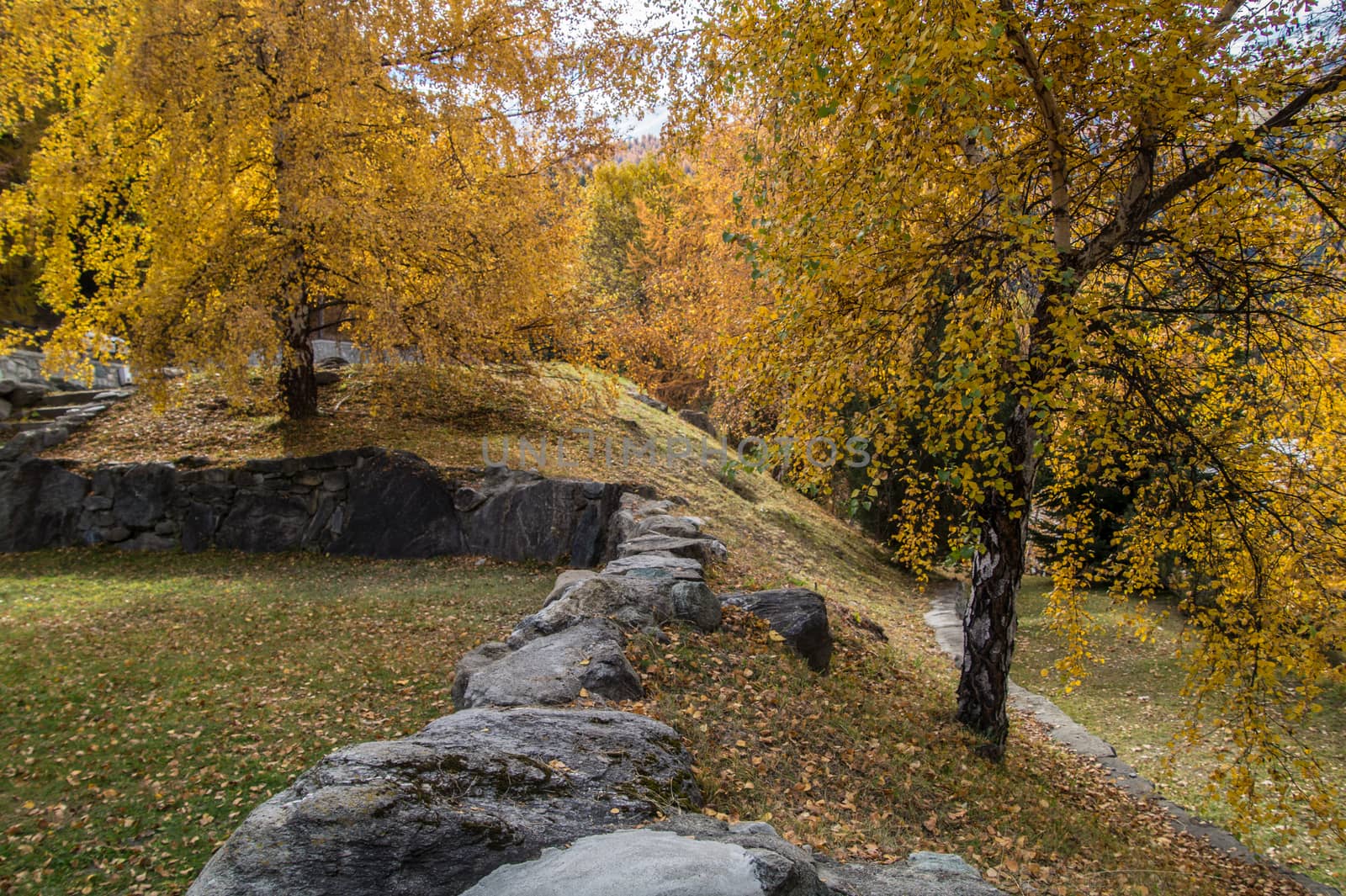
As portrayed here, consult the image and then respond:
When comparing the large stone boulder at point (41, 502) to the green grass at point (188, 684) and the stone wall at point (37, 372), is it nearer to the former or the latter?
the green grass at point (188, 684)

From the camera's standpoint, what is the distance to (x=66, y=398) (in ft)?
47.2

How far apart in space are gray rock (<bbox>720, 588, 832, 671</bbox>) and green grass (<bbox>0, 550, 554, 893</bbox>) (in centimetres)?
278

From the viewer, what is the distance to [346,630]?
828cm

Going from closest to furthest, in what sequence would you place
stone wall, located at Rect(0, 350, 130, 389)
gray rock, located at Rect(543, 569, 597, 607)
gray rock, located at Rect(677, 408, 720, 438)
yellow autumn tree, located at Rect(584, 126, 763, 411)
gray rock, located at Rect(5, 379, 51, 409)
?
gray rock, located at Rect(543, 569, 597, 607) → yellow autumn tree, located at Rect(584, 126, 763, 411) → gray rock, located at Rect(5, 379, 51, 409) → stone wall, located at Rect(0, 350, 130, 389) → gray rock, located at Rect(677, 408, 720, 438)

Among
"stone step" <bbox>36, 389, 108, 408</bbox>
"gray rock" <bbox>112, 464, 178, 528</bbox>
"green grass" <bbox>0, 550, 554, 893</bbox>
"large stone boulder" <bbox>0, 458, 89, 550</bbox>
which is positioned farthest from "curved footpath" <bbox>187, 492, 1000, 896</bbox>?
"stone step" <bbox>36, 389, 108, 408</bbox>

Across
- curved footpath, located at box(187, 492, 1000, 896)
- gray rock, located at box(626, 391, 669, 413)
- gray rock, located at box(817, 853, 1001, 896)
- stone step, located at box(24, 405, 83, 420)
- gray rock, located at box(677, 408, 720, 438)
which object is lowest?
gray rock, located at box(817, 853, 1001, 896)

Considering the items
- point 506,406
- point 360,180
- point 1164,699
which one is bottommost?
point 1164,699

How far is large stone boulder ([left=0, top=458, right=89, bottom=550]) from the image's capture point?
11.7 m

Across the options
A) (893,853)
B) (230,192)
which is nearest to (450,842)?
(893,853)

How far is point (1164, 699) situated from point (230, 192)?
1486cm

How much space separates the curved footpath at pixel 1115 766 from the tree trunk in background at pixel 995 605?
1.86 meters

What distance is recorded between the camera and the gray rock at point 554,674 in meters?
4.90

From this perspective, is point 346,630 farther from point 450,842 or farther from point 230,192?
point 230,192

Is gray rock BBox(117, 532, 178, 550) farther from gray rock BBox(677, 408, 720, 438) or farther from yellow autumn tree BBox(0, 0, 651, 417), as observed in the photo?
gray rock BBox(677, 408, 720, 438)
